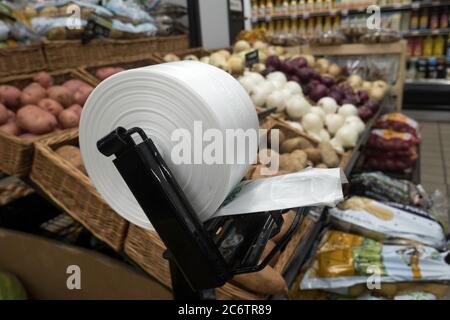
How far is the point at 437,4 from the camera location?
442 centimetres

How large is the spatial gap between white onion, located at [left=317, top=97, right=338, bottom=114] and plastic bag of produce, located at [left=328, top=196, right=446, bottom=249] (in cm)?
64

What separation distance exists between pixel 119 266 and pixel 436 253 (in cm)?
115

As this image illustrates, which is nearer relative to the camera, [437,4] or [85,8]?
[85,8]

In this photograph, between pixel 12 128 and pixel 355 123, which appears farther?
pixel 355 123

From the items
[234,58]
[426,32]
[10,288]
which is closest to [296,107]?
[234,58]

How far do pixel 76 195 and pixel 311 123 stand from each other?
48.3 inches

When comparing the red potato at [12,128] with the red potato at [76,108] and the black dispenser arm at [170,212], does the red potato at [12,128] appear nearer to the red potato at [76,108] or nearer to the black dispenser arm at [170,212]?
the red potato at [76,108]

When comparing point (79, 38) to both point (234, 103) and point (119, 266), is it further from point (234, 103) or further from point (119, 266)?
point (234, 103)

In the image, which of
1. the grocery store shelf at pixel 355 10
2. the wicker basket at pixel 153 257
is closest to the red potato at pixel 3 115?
the wicker basket at pixel 153 257

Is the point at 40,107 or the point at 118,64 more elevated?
the point at 118,64

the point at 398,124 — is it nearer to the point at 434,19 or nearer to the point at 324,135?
the point at 324,135

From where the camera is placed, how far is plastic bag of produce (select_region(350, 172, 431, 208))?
5.86ft

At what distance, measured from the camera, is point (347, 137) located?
181cm
